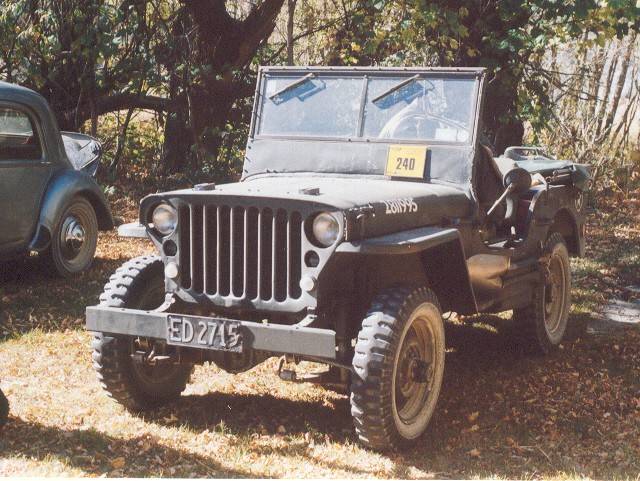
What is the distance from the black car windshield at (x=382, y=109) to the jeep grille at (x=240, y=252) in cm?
128

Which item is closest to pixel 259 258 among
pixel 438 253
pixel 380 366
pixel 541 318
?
pixel 380 366

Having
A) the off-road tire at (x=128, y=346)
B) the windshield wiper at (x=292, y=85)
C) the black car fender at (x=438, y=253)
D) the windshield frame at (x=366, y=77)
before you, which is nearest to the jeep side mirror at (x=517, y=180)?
the windshield frame at (x=366, y=77)

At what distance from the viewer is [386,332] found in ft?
13.2

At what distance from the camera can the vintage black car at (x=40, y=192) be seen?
291 inches

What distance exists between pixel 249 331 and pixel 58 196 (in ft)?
14.3

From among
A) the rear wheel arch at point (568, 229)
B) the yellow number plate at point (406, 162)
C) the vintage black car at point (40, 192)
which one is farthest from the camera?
the vintage black car at point (40, 192)

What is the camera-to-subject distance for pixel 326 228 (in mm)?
4031

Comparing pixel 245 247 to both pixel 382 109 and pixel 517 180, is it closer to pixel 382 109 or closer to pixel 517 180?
pixel 382 109

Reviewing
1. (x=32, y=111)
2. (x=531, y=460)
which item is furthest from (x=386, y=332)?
(x=32, y=111)

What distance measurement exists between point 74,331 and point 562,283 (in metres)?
3.59

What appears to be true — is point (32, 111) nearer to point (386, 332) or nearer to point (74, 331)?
point (74, 331)

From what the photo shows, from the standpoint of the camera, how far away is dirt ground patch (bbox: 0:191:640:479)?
4.17 m

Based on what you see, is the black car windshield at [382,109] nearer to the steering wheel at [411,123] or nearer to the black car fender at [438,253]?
the steering wheel at [411,123]

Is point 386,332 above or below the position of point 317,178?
below
